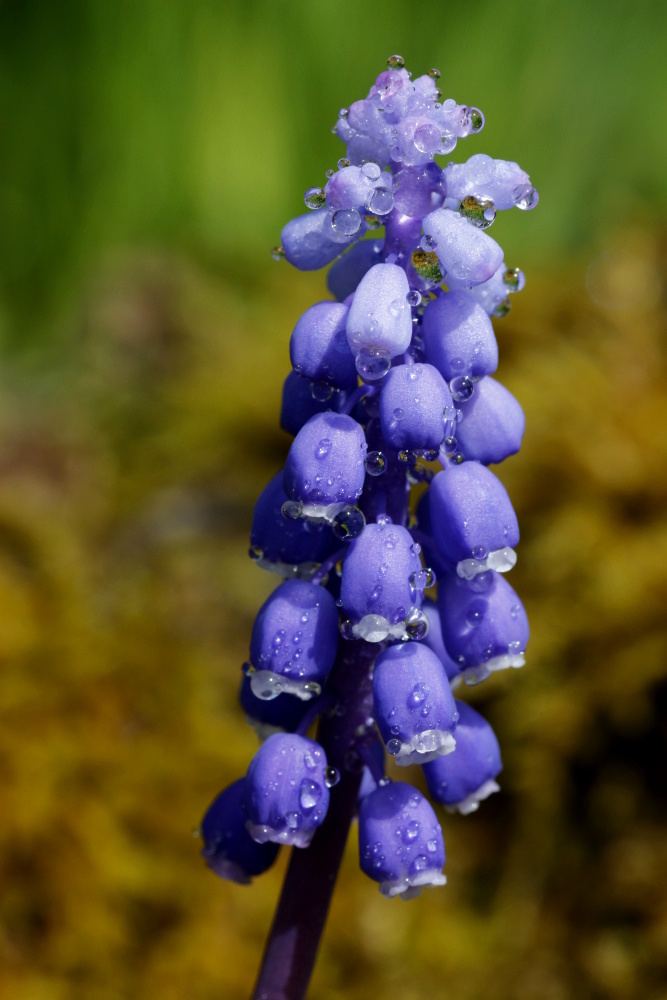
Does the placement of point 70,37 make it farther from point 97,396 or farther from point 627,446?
point 627,446

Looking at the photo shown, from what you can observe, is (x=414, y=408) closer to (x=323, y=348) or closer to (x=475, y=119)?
(x=323, y=348)

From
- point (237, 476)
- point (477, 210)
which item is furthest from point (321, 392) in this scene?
point (237, 476)

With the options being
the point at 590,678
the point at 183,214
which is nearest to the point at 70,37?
the point at 183,214

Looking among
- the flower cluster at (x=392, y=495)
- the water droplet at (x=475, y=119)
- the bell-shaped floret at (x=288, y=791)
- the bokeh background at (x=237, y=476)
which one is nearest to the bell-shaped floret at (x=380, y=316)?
the flower cluster at (x=392, y=495)

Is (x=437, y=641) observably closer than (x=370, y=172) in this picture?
No

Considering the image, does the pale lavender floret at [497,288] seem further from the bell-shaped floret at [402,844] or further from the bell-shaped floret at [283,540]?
the bell-shaped floret at [402,844]

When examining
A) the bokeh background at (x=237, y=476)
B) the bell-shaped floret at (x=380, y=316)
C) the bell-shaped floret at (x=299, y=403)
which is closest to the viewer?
the bell-shaped floret at (x=380, y=316)
